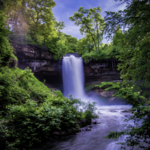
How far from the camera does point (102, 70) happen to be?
73.8 ft

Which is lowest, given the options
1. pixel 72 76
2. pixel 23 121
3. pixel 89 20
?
pixel 23 121

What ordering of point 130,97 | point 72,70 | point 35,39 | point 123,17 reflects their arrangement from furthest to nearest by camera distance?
point 72,70 < point 35,39 < point 123,17 < point 130,97

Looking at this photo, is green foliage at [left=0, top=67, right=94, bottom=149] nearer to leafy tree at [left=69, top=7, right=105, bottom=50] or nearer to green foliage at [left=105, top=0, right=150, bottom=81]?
green foliage at [left=105, top=0, right=150, bottom=81]

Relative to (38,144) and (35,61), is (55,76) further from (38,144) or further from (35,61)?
(38,144)

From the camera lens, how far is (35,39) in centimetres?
1911

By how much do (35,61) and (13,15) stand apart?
7.63 m

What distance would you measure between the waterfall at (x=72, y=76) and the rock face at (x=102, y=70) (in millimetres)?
1421

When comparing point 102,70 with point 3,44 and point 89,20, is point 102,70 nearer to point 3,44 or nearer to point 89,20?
point 89,20

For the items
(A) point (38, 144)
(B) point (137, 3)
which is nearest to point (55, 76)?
(A) point (38, 144)

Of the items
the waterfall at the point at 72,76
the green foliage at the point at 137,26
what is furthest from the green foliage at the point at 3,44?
the waterfall at the point at 72,76

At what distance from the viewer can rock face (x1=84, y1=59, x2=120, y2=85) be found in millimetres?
22047

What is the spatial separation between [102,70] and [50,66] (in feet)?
32.6

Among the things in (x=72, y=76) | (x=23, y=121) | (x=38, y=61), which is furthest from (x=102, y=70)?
(x=23, y=121)

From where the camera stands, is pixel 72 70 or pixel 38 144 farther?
pixel 72 70
